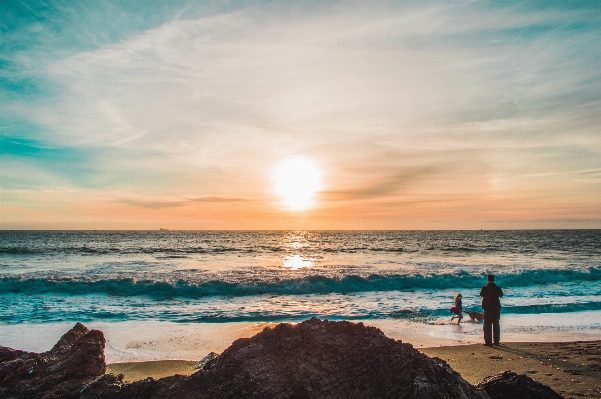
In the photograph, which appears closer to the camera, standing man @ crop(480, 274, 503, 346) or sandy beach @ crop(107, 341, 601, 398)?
sandy beach @ crop(107, 341, 601, 398)

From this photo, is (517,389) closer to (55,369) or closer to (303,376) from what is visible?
(303,376)

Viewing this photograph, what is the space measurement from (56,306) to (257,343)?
1517 cm

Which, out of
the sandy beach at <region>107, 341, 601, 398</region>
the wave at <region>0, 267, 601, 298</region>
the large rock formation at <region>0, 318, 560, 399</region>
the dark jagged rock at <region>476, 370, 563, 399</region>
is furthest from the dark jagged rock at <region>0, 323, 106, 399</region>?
the wave at <region>0, 267, 601, 298</region>

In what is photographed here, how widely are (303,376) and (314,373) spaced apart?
4.2 inches

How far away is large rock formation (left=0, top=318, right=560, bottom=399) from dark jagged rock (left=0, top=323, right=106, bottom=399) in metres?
0.01

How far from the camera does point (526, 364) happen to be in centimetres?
771

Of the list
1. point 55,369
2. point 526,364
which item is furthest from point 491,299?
point 55,369

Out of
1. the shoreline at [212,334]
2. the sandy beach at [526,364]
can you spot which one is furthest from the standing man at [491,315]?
the shoreline at [212,334]

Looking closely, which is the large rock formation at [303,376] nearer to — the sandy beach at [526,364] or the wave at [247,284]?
the sandy beach at [526,364]

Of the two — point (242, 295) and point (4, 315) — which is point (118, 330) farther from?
point (242, 295)

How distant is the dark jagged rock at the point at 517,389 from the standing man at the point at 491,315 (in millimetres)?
6373

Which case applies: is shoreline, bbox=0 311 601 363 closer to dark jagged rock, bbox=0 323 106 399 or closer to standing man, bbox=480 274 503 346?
standing man, bbox=480 274 503 346

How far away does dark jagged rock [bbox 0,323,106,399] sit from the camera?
3889 mm

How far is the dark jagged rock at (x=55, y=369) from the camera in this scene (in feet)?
12.8
